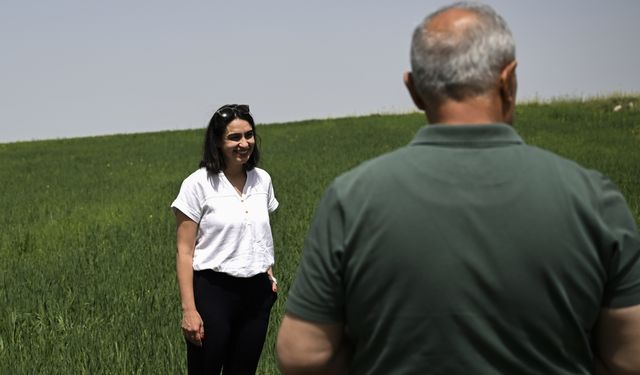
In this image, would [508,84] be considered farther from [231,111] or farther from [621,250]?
[231,111]

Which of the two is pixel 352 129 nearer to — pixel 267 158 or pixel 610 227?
pixel 267 158

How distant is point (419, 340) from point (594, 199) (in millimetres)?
431

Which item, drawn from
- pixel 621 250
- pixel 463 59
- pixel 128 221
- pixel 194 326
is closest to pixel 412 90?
pixel 463 59

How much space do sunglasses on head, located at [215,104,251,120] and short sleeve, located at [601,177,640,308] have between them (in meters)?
2.55

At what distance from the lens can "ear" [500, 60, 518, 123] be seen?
6.00 ft

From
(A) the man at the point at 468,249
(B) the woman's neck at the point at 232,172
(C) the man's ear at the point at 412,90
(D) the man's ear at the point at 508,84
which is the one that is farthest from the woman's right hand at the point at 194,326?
(D) the man's ear at the point at 508,84

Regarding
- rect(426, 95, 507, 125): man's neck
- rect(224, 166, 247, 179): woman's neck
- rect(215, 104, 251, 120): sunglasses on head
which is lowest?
rect(224, 166, 247, 179): woman's neck

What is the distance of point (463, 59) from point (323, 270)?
0.50 m

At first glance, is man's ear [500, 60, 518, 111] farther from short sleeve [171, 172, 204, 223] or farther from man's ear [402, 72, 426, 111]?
short sleeve [171, 172, 204, 223]

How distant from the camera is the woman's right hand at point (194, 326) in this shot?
392 centimetres

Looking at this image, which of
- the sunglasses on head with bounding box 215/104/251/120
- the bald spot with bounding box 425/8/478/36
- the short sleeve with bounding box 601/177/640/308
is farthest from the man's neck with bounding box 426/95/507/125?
the sunglasses on head with bounding box 215/104/251/120

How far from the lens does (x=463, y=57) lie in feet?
5.91

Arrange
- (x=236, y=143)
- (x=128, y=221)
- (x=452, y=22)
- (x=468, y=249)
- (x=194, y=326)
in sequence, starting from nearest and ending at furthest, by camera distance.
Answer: (x=468, y=249) < (x=452, y=22) < (x=194, y=326) < (x=236, y=143) < (x=128, y=221)

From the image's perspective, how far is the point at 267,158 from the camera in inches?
928
